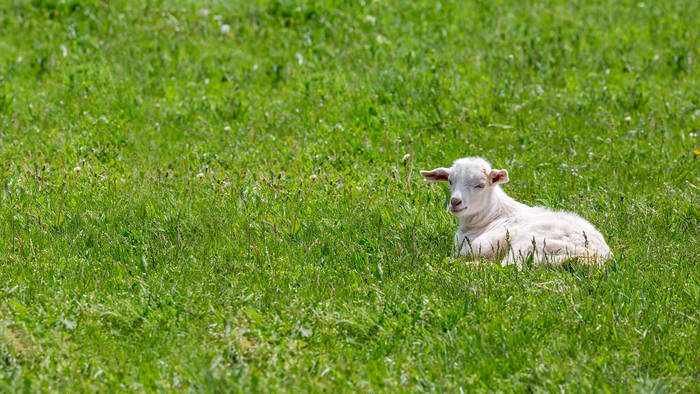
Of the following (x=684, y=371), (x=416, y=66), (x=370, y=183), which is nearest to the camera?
(x=684, y=371)

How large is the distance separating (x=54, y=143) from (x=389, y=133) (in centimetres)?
398

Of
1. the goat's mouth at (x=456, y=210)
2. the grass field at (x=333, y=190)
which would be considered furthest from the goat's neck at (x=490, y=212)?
the goat's mouth at (x=456, y=210)

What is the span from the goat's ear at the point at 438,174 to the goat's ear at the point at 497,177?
0.41 meters

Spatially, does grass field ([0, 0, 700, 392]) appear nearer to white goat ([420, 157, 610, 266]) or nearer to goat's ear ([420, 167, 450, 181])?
white goat ([420, 157, 610, 266])

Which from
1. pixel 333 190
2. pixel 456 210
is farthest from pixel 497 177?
pixel 333 190

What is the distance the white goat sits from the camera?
6.84 meters

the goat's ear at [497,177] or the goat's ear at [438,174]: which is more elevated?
the goat's ear at [497,177]

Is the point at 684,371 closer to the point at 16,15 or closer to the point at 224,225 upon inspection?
the point at 224,225

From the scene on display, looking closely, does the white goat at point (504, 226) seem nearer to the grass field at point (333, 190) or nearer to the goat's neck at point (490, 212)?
the goat's neck at point (490, 212)

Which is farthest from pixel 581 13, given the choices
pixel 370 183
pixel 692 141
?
pixel 370 183

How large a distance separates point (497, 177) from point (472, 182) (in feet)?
0.80

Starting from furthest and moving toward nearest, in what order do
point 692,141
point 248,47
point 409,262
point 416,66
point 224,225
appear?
1. point 248,47
2. point 416,66
3. point 692,141
4. point 224,225
5. point 409,262

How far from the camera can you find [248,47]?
13.1m

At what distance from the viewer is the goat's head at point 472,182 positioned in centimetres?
755
